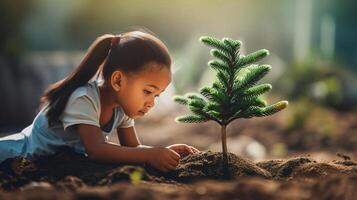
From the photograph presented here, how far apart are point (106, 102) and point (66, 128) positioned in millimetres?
333

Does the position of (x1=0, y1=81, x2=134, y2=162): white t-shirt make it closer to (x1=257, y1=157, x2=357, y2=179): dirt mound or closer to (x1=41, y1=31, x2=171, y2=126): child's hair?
(x1=41, y1=31, x2=171, y2=126): child's hair

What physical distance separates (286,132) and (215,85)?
23.2 feet

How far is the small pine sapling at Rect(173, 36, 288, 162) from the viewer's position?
3.80m

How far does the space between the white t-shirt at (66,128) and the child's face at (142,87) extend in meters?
0.19

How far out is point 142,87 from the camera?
393 cm

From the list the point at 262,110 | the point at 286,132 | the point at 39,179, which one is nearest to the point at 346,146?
the point at 286,132

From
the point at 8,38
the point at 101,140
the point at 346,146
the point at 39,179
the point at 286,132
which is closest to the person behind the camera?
the point at 39,179

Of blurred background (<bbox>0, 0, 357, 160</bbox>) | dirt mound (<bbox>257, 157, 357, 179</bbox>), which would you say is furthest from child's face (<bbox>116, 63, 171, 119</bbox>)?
blurred background (<bbox>0, 0, 357, 160</bbox>)

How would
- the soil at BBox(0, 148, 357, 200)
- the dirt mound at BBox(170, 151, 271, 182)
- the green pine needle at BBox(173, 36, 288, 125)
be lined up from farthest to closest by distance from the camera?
the green pine needle at BBox(173, 36, 288, 125)
the dirt mound at BBox(170, 151, 271, 182)
the soil at BBox(0, 148, 357, 200)

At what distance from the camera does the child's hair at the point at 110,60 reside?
3.91m

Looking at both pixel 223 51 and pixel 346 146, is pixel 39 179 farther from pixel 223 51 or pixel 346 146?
pixel 346 146

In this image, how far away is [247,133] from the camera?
10836mm

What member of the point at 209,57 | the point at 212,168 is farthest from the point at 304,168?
the point at 209,57

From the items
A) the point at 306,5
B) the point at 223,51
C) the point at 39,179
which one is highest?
the point at 306,5
